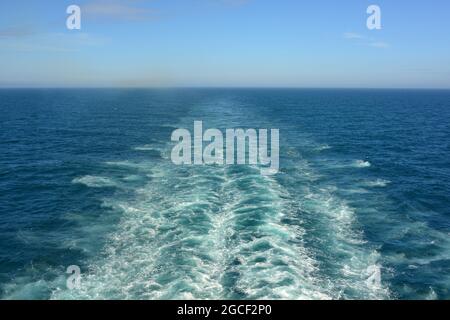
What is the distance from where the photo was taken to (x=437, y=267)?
96.3 ft

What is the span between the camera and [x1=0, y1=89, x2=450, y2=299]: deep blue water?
2595 cm

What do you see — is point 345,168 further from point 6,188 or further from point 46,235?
point 6,188

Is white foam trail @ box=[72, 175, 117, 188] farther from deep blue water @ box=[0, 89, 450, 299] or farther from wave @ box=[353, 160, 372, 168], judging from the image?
wave @ box=[353, 160, 372, 168]

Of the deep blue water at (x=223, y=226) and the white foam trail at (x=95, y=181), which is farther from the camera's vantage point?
the white foam trail at (x=95, y=181)

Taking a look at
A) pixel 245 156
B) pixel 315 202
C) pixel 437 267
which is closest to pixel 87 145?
pixel 245 156

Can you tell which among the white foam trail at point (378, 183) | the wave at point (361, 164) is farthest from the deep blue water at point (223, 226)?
the wave at point (361, 164)

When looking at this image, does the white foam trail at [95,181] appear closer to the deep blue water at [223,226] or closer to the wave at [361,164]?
the deep blue water at [223,226]

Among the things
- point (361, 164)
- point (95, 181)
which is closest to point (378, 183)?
point (361, 164)

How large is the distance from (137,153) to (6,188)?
22.5 meters

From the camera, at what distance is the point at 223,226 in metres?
33.9

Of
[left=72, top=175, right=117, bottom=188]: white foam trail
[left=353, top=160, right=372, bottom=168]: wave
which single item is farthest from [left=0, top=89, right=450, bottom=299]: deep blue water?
[left=353, top=160, right=372, bottom=168]: wave

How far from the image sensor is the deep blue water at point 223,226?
25953mm

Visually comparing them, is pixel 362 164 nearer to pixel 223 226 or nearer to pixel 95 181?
pixel 223 226

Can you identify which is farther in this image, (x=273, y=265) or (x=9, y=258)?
(x=9, y=258)
